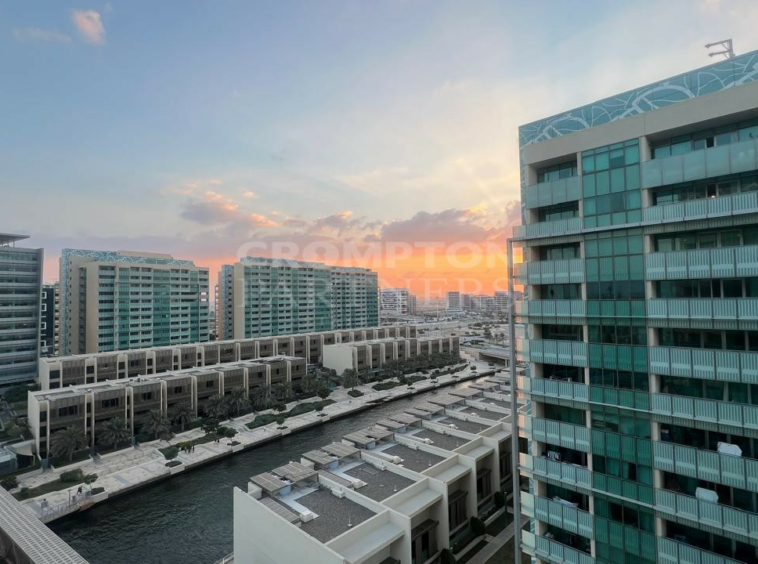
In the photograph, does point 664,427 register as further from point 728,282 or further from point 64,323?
point 64,323

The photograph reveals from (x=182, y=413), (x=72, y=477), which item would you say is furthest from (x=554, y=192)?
(x=182, y=413)

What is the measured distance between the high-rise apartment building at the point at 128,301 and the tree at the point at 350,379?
35.9 meters

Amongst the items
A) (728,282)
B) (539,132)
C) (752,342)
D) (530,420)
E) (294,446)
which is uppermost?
(539,132)

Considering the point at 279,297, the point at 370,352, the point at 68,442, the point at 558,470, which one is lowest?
the point at 68,442

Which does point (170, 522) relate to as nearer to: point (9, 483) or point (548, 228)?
point (9, 483)

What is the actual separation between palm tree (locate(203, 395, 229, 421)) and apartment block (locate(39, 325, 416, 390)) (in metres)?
15.1

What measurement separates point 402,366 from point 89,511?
159 feet

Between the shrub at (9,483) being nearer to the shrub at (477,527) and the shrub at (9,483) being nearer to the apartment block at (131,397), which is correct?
the apartment block at (131,397)

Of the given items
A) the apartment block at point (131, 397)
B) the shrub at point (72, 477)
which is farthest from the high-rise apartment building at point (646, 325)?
the apartment block at point (131, 397)

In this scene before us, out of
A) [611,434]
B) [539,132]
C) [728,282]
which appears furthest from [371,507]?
[539,132]

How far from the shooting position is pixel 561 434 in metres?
14.1

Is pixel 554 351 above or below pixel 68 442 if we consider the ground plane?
above

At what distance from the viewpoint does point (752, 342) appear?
11.0 meters

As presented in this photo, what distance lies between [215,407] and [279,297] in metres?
45.8
